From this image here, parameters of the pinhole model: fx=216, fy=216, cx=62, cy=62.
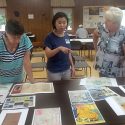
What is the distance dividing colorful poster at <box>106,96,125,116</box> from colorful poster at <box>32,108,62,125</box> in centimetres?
42

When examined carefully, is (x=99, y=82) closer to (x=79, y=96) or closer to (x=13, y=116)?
(x=79, y=96)

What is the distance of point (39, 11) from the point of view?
9.87 m

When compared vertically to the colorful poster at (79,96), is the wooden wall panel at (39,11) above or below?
above

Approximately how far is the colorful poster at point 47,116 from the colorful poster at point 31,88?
0.38 metres

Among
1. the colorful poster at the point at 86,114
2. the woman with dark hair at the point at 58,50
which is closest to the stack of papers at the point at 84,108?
the colorful poster at the point at 86,114

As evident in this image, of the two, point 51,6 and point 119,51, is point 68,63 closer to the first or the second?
point 119,51

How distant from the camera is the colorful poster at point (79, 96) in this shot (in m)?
1.73

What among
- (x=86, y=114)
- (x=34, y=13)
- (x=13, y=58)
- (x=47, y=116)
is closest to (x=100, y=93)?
(x=86, y=114)

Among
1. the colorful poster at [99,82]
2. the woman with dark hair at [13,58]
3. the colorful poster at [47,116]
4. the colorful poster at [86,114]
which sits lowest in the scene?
the colorful poster at [86,114]

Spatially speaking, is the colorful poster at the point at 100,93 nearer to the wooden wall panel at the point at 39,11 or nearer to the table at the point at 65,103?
the table at the point at 65,103

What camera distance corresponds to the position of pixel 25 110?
1577mm

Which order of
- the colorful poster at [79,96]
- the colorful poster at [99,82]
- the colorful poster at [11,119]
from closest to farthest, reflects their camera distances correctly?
the colorful poster at [11,119], the colorful poster at [79,96], the colorful poster at [99,82]

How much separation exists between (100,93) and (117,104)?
250 mm

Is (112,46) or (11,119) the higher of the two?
(112,46)
